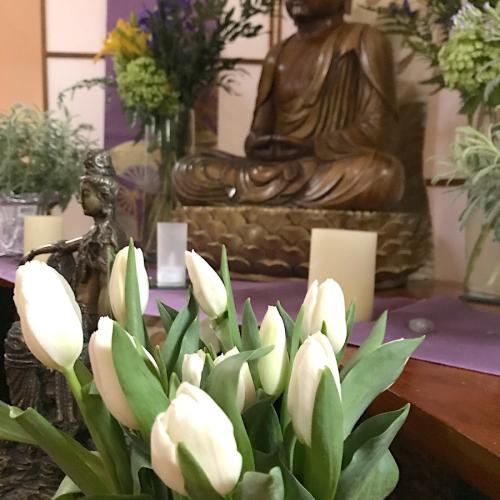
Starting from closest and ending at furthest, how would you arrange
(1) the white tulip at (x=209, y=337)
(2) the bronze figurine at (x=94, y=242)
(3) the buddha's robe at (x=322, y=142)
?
(1) the white tulip at (x=209, y=337), (2) the bronze figurine at (x=94, y=242), (3) the buddha's robe at (x=322, y=142)

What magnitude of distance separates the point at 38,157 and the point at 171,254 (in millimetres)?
560

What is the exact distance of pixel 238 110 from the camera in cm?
188

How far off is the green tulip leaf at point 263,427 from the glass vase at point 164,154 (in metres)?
1.21

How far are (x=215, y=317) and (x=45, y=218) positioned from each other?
0.86 meters

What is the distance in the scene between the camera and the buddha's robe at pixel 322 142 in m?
1.19

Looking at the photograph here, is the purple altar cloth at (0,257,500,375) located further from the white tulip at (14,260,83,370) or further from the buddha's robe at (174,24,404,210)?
the white tulip at (14,260,83,370)

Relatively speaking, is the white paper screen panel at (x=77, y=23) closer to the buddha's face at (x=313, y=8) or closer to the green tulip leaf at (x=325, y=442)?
the buddha's face at (x=313, y=8)

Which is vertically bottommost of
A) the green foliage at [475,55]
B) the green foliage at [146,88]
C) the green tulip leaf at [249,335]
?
the green tulip leaf at [249,335]

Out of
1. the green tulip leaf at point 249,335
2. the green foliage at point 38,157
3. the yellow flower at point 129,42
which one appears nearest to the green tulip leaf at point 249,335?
the green tulip leaf at point 249,335

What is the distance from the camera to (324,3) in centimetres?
154

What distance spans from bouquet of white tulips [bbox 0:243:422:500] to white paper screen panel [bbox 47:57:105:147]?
5.24ft

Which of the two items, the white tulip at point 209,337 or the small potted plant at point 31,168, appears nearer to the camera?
the white tulip at point 209,337

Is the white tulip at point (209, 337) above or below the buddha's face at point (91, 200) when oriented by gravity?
below

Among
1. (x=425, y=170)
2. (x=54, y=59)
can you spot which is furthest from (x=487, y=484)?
(x=54, y=59)
